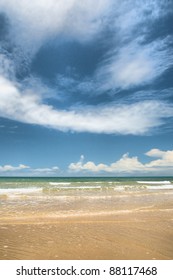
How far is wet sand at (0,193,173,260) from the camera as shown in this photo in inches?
278

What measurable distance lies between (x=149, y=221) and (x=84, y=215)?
3093 millimetres

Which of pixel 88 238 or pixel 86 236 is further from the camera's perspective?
pixel 86 236

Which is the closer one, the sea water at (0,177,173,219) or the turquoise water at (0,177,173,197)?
the sea water at (0,177,173,219)

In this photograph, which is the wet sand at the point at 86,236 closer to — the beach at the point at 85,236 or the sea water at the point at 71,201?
the beach at the point at 85,236

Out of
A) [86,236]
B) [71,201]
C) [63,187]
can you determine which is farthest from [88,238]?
[63,187]

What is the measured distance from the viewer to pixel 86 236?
8.91 meters

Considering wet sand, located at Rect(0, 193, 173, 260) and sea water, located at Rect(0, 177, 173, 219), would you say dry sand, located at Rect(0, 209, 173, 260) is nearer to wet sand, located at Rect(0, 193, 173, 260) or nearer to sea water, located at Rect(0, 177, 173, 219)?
wet sand, located at Rect(0, 193, 173, 260)

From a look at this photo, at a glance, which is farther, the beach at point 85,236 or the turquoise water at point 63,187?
the turquoise water at point 63,187

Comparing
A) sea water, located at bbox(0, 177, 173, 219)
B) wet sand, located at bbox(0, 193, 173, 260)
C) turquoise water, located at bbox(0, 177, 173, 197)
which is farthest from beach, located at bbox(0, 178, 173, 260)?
turquoise water, located at bbox(0, 177, 173, 197)

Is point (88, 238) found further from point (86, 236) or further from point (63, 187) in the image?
point (63, 187)

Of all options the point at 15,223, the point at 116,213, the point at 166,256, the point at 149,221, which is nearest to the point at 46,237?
the point at 15,223

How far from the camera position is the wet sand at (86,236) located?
7.07m

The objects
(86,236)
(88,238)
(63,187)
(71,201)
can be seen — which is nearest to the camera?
(88,238)

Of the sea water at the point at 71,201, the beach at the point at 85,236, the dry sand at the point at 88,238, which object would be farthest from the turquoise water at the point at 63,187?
the dry sand at the point at 88,238
